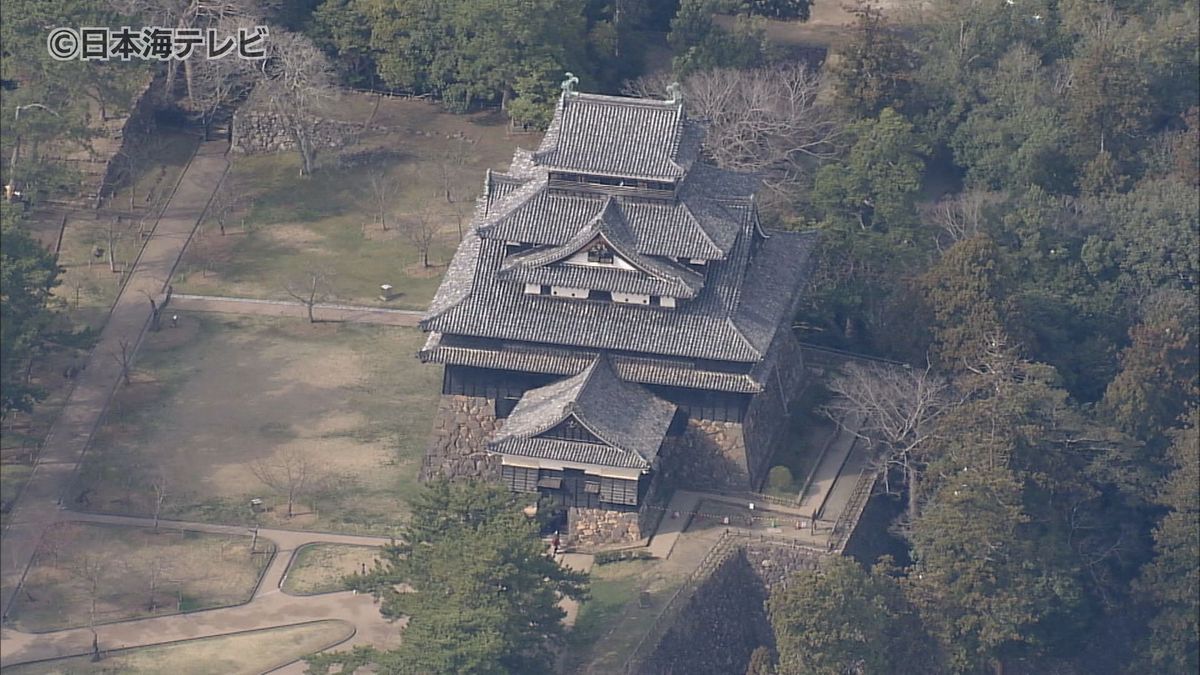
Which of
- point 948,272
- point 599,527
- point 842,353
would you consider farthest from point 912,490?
point 599,527

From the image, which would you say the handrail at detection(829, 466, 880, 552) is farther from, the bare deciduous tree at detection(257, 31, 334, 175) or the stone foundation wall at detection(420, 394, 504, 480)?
the bare deciduous tree at detection(257, 31, 334, 175)

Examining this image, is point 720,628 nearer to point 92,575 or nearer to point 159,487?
point 159,487

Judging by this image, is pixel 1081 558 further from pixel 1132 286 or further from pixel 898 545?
pixel 1132 286

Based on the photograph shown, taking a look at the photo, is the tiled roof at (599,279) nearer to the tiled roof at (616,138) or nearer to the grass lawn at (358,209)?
the tiled roof at (616,138)

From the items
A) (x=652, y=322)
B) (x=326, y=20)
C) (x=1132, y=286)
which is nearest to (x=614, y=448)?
(x=652, y=322)

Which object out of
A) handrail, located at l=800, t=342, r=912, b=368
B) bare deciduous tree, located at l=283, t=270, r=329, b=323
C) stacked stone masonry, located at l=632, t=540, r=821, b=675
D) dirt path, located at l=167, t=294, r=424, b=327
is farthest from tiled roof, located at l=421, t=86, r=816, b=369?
bare deciduous tree, located at l=283, t=270, r=329, b=323
